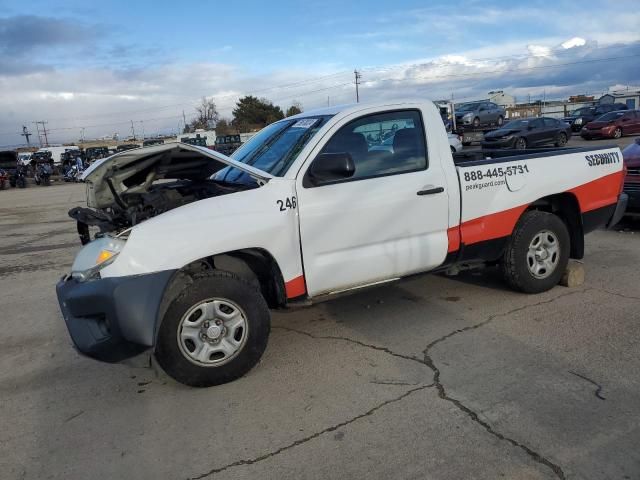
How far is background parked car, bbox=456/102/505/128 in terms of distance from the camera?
103 ft

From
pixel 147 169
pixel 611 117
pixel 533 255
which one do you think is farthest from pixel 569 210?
pixel 611 117

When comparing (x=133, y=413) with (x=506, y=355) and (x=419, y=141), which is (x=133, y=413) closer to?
(x=506, y=355)

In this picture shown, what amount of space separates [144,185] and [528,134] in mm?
22042

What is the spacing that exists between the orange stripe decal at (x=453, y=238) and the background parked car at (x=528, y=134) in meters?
19.5

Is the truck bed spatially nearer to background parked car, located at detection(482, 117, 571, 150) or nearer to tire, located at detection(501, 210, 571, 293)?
tire, located at detection(501, 210, 571, 293)

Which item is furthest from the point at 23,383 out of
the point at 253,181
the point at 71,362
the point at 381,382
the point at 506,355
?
the point at 506,355

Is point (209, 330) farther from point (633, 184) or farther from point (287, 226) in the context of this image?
point (633, 184)

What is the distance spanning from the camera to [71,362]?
14.6 ft

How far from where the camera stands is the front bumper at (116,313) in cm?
334

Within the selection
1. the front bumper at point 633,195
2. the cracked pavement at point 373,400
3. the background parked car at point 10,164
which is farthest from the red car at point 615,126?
the background parked car at point 10,164

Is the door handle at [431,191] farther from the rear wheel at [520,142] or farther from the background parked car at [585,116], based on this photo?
the background parked car at [585,116]

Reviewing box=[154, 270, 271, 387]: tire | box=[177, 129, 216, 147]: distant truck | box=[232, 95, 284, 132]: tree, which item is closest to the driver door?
box=[154, 270, 271, 387]: tire

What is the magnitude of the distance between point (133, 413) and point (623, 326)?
12.8 ft

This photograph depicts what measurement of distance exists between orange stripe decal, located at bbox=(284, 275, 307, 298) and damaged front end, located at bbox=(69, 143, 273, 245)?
765 millimetres
